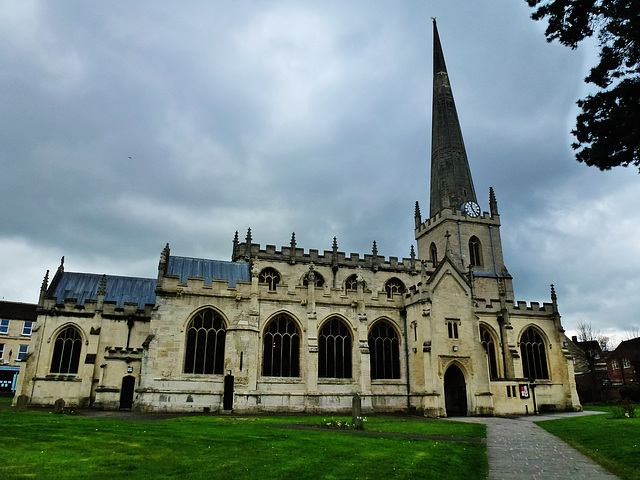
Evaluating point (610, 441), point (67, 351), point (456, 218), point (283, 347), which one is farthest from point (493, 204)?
point (67, 351)

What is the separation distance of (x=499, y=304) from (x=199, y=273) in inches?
869

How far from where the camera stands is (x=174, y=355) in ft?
89.5

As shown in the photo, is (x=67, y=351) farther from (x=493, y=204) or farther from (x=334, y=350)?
(x=493, y=204)

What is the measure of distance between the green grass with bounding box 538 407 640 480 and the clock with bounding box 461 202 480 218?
1012 inches

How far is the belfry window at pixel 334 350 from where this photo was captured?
29.9m

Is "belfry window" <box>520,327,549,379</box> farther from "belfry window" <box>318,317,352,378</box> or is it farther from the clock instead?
the clock

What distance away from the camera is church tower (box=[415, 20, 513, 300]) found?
44094 mm

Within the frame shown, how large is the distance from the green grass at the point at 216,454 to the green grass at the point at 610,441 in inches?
122

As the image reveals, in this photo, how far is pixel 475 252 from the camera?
4556 cm

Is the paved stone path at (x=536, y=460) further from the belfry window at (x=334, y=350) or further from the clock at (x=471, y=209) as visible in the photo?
the clock at (x=471, y=209)

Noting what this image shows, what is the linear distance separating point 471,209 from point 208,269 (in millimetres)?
26148

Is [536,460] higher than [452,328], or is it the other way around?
[452,328]

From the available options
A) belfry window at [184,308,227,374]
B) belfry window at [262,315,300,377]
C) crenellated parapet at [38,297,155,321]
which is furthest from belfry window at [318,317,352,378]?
crenellated parapet at [38,297,155,321]

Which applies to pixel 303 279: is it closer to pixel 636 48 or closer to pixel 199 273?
pixel 199 273
